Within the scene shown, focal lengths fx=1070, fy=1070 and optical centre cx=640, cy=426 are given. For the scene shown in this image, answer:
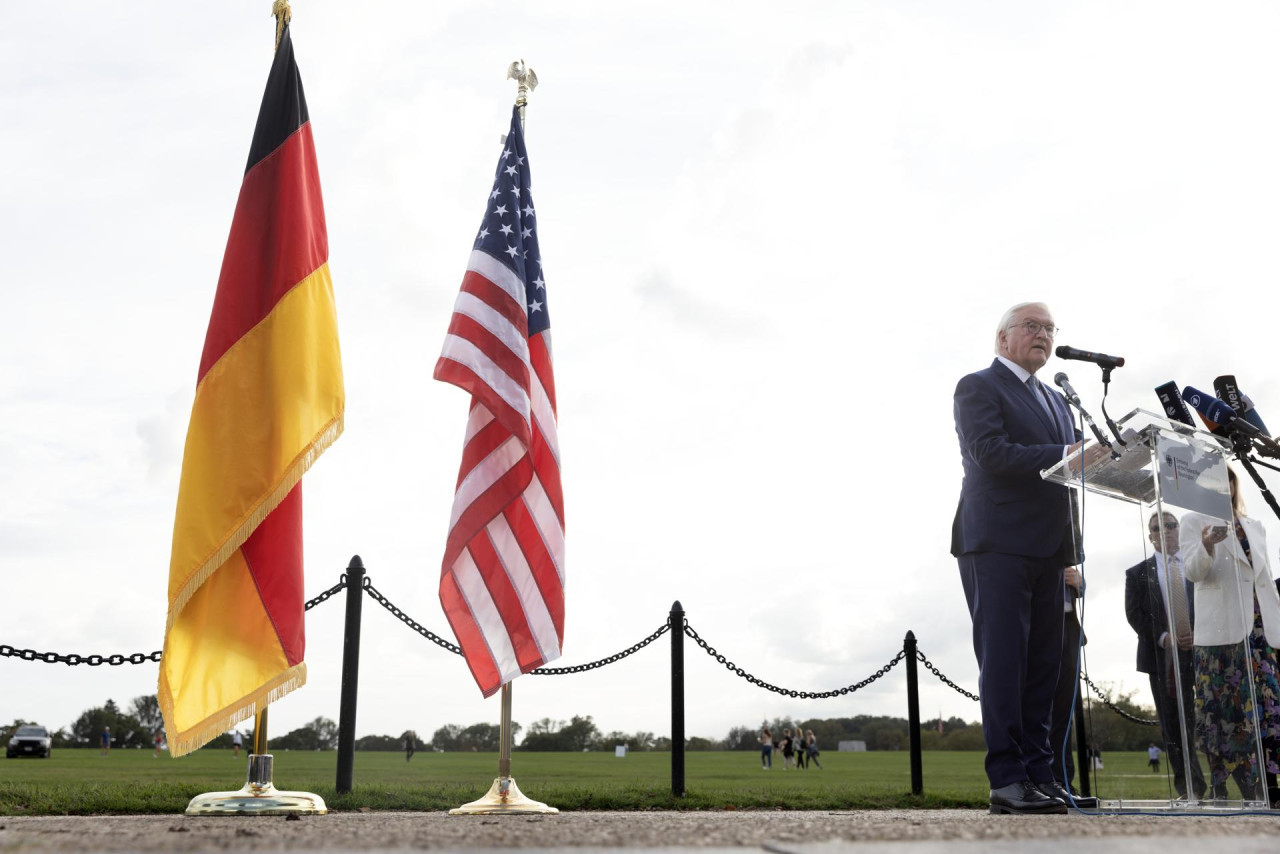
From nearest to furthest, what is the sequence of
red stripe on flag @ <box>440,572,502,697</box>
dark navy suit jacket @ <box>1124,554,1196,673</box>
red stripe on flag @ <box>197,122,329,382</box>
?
dark navy suit jacket @ <box>1124,554,1196,673</box>, red stripe on flag @ <box>197,122,329,382</box>, red stripe on flag @ <box>440,572,502,697</box>

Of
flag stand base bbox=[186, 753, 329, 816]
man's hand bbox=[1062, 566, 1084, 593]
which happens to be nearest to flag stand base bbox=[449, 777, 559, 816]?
flag stand base bbox=[186, 753, 329, 816]

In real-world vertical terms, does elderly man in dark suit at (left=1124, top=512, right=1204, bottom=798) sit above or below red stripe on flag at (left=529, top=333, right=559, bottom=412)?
below

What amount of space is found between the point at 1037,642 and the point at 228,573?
3.63 meters

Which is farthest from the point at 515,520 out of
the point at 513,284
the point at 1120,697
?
the point at 1120,697

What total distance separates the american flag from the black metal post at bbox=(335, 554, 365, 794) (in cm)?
110

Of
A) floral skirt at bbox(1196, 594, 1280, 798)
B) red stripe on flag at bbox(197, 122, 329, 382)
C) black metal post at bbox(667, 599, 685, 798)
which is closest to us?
floral skirt at bbox(1196, 594, 1280, 798)

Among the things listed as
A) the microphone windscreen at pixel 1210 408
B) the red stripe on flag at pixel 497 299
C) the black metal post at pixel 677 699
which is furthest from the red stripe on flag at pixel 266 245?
the microphone windscreen at pixel 1210 408

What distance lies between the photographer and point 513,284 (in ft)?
19.5

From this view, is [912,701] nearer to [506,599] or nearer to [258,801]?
[506,599]

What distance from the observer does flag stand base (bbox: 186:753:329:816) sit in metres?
4.45

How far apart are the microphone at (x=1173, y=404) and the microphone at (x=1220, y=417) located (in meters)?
0.16

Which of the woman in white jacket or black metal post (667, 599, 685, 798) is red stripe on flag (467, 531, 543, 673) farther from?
the woman in white jacket

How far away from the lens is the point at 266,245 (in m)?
5.35

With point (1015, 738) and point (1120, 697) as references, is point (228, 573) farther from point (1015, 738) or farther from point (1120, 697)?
point (1120, 697)
